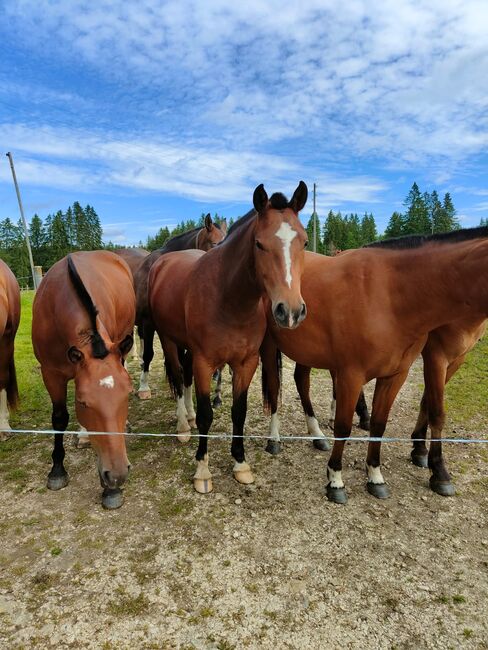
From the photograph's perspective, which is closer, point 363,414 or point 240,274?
point 240,274

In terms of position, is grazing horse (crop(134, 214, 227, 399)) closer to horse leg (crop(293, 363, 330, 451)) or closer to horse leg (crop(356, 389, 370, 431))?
horse leg (crop(293, 363, 330, 451))

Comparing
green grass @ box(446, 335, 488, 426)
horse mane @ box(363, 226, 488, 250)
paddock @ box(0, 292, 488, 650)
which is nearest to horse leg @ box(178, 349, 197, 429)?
paddock @ box(0, 292, 488, 650)

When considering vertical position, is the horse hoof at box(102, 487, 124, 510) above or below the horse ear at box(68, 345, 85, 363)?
below

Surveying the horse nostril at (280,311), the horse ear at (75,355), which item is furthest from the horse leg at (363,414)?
the horse ear at (75,355)

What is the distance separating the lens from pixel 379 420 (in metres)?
3.44

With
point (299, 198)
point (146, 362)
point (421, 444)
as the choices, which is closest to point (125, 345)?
point (299, 198)

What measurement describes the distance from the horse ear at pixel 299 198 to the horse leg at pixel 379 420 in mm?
1604

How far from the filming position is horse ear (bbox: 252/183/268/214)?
2711 millimetres

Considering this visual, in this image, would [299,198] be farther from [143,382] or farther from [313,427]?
[143,382]

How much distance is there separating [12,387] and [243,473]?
2976 mm

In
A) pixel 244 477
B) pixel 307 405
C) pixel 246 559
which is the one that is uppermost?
pixel 307 405

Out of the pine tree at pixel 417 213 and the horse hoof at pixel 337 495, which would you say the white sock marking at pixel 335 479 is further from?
the pine tree at pixel 417 213

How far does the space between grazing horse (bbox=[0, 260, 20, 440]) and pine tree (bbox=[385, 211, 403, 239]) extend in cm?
5971

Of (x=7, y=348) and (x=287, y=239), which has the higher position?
(x=287, y=239)
